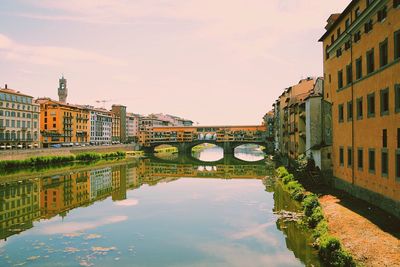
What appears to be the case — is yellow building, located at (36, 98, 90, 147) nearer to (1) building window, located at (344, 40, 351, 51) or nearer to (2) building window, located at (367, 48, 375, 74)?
(1) building window, located at (344, 40, 351, 51)

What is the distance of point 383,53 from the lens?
86.1 ft

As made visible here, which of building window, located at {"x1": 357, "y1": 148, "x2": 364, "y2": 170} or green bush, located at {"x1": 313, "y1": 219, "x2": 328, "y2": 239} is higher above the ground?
building window, located at {"x1": 357, "y1": 148, "x2": 364, "y2": 170}

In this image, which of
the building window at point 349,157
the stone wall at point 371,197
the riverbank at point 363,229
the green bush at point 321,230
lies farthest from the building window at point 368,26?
the green bush at point 321,230

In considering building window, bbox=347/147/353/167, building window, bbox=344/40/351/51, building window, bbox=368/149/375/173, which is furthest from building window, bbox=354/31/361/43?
building window, bbox=368/149/375/173

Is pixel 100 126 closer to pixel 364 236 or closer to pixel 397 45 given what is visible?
pixel 397 45

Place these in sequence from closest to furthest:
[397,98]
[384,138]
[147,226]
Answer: [397,98] → [384,138] → [147,226]

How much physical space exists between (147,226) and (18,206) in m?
17.8

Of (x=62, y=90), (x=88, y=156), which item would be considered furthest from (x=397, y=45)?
(x=62, y=90)

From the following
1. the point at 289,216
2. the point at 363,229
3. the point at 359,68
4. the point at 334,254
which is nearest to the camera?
the point at 334,254

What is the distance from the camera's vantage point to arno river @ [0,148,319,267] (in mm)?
22422

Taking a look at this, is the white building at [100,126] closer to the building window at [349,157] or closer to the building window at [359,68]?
the building window at [349,157]

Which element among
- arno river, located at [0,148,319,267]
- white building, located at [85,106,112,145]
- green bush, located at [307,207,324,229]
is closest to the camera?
arno river, located at [0,148,319,267]

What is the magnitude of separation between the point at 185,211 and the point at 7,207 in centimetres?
1888

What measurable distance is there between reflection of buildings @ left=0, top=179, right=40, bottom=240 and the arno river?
0.08m
